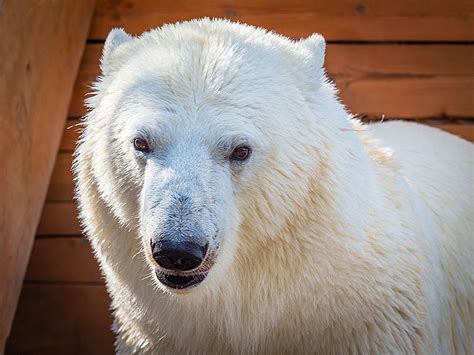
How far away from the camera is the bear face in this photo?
8.89 ft

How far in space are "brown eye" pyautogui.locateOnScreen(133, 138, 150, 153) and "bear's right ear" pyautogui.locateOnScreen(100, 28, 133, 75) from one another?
481mm

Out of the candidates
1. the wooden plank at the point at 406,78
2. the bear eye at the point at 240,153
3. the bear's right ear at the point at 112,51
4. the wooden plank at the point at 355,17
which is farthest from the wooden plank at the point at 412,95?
the bear eye at the point at 240,153

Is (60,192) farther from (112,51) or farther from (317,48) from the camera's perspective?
(317,48)

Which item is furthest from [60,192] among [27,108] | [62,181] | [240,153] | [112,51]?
[240,153]

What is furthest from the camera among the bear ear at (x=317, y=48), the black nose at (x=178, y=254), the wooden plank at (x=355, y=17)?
the wooden plank at (x=355, y=17)

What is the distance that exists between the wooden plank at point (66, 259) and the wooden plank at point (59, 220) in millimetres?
41

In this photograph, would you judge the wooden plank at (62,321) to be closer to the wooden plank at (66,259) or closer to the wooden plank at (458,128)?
the wooden plank at (66,259)

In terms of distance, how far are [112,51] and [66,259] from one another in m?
2.00

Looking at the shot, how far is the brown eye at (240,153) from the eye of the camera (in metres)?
2.88

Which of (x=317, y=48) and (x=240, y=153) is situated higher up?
(x=317, y=48)

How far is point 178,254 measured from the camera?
8.53ft

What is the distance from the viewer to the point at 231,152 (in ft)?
9.42

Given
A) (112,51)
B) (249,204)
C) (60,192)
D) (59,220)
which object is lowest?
(59,220)

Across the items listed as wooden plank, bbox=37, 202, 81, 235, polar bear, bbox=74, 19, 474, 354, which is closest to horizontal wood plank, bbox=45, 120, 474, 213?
wooden plank, bbox=37, 202, 81, 235
